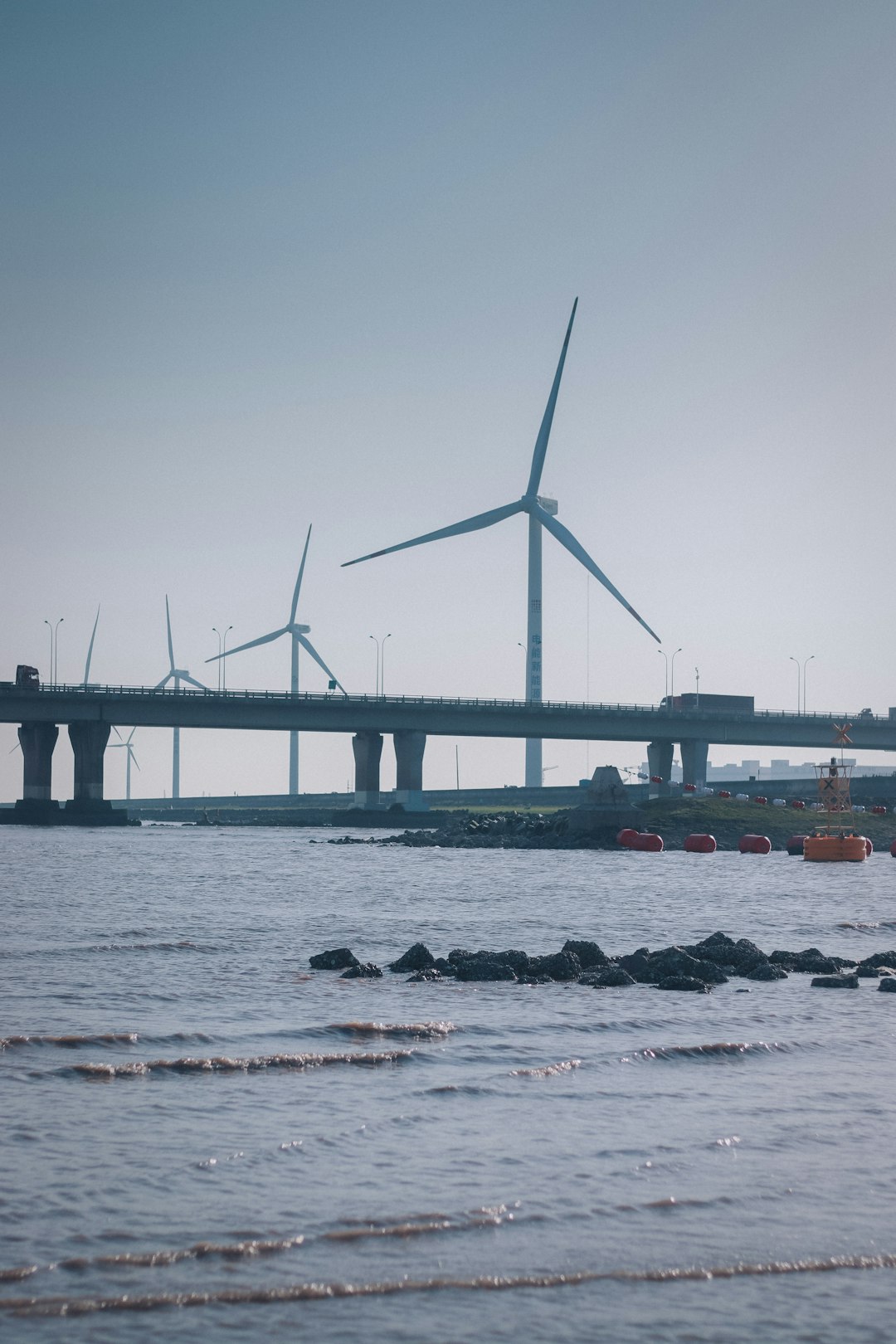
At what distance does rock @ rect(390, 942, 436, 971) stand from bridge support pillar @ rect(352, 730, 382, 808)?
5262 inches

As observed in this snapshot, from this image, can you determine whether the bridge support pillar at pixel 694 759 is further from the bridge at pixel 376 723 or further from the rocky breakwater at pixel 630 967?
the rocky breakwater at pixel 630 967

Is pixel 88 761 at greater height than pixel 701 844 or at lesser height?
greater

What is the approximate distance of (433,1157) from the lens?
44.3 feet

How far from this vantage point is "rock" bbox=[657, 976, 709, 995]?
27.2m

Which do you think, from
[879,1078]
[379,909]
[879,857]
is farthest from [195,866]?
[879,1078]

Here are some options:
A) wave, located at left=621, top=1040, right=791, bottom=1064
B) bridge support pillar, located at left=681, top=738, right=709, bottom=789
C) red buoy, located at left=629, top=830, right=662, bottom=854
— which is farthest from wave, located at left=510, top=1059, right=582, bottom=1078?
bridge support pillar, located at left=681, top=738, right=709, bottom=789

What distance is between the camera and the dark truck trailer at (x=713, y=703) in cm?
17725

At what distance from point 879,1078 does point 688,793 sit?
13289 centimetres

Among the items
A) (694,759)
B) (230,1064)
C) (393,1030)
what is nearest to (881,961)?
(393,1030)

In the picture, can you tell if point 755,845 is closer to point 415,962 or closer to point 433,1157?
point 415,962

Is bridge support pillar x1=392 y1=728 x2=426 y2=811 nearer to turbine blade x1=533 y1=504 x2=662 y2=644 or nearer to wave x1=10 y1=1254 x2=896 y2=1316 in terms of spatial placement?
turbine blade x1=533 y1=504 x2=662 y2=644

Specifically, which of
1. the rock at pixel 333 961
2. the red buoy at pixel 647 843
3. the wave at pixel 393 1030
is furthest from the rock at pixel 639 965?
the red buoy at pixel 647 843

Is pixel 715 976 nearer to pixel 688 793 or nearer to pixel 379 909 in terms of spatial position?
→ pixel 379 909

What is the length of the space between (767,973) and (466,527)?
448 ft
